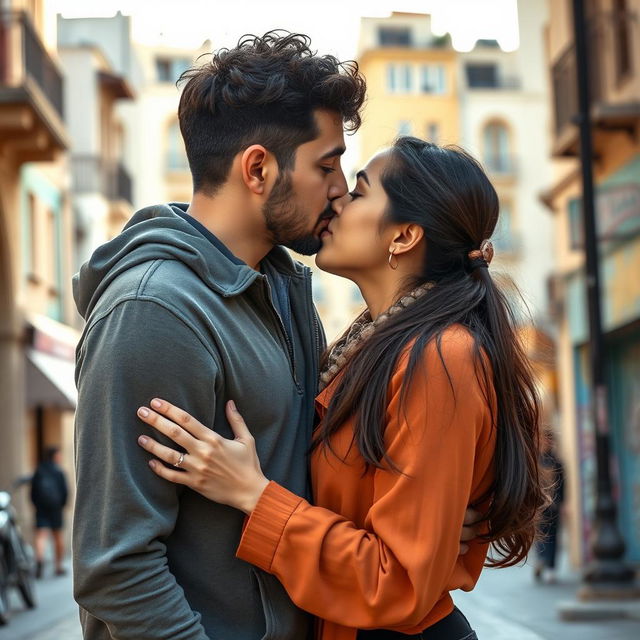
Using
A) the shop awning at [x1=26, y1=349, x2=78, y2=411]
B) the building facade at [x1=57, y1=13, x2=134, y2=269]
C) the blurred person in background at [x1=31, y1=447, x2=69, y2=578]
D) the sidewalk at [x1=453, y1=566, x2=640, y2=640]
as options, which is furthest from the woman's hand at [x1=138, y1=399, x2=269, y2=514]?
the building facade at [x1=57, y1=13, x2=134, y2=269]

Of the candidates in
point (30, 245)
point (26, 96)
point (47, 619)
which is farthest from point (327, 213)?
point (30, 245)

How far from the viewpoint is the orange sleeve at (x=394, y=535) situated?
307 cm

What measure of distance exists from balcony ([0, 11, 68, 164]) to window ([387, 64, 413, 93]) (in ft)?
135

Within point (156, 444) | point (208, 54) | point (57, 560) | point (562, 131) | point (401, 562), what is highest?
point (562, 131)

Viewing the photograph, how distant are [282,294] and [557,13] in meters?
18.2

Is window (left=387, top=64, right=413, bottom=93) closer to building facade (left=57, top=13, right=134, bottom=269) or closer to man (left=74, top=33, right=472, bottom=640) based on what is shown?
building facade (left=57, top=13, right=134, bottom=269)

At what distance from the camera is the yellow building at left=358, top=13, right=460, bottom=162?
60625mm

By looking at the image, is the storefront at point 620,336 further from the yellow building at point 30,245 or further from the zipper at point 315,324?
the zipper at point 315,324

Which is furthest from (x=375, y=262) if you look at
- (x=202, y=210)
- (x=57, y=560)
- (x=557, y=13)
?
(x=557, y=13)

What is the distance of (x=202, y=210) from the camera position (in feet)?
11.1

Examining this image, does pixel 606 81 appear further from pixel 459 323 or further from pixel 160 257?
pixel 160 257

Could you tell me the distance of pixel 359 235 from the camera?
3.60m

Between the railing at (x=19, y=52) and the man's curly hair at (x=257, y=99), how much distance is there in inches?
628

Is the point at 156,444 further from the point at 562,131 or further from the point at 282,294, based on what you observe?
the point at 562,131
